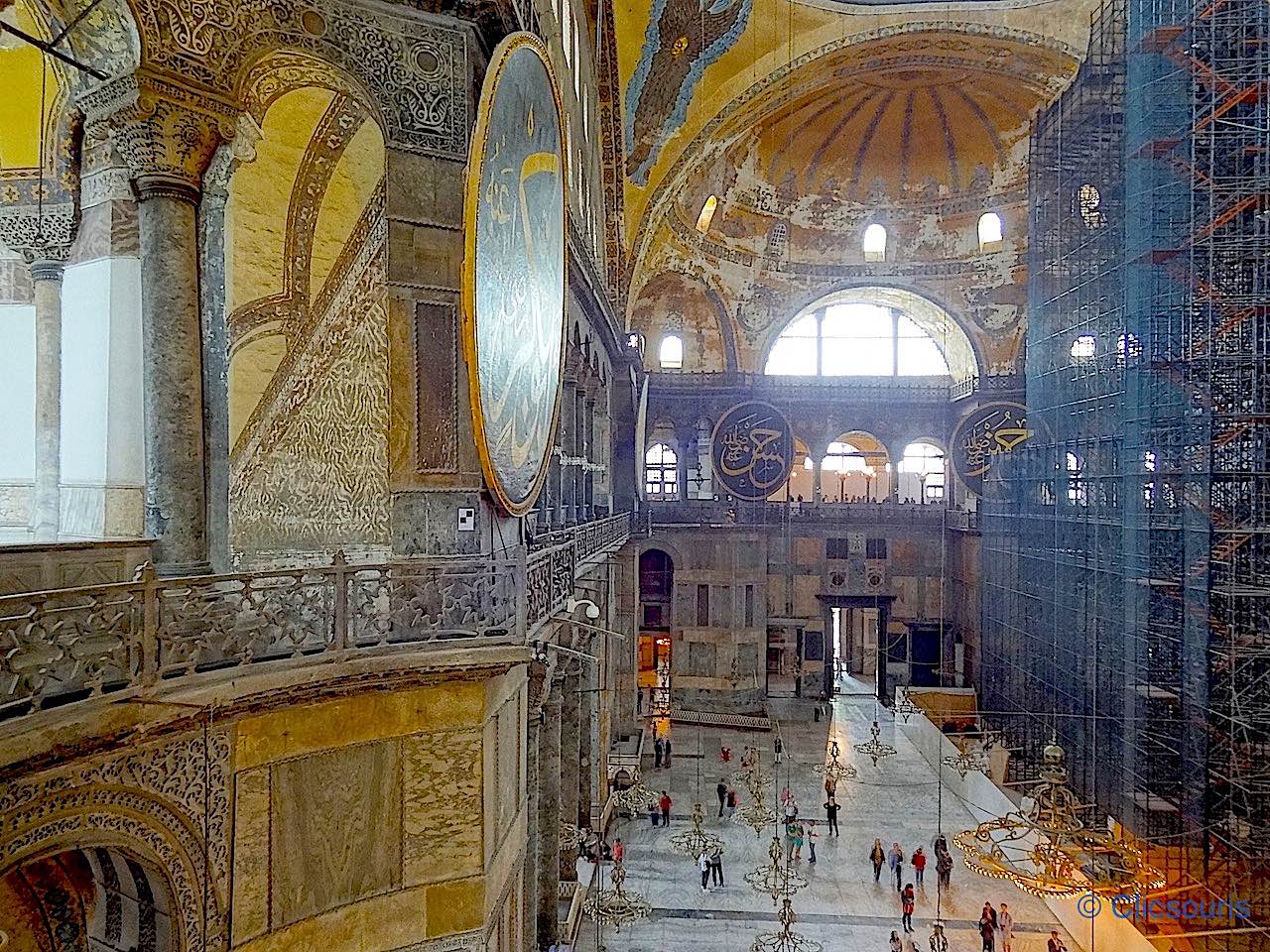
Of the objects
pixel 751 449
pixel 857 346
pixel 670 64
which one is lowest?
pixel 751 449

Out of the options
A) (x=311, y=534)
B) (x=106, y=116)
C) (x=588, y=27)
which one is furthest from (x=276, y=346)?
(x=588, y=27)

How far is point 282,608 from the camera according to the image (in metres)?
4.20

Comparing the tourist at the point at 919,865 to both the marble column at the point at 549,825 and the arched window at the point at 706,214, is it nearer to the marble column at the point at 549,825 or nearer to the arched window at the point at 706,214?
the marble column at the point at 549,825

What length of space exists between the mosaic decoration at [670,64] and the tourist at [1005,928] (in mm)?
14597

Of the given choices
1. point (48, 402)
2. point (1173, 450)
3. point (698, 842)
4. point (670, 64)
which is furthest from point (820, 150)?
point (48, 402)

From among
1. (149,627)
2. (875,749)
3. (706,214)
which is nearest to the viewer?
(149,627)

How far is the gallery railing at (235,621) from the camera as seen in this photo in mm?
3180

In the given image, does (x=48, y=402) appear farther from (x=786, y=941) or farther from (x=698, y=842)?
(x=698, y=842)

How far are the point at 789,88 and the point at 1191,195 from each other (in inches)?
395

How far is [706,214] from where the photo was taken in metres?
22.1

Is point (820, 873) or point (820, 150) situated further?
point (820, 150)

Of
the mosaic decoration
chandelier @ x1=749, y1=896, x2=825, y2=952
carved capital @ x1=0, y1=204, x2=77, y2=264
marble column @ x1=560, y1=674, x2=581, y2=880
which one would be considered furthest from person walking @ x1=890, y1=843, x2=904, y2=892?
the mosaic decoration

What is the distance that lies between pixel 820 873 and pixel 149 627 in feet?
40.0

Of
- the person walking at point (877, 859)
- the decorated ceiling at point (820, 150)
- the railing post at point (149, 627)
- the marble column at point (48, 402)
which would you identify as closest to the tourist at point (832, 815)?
the person walking at point (877, 859)
